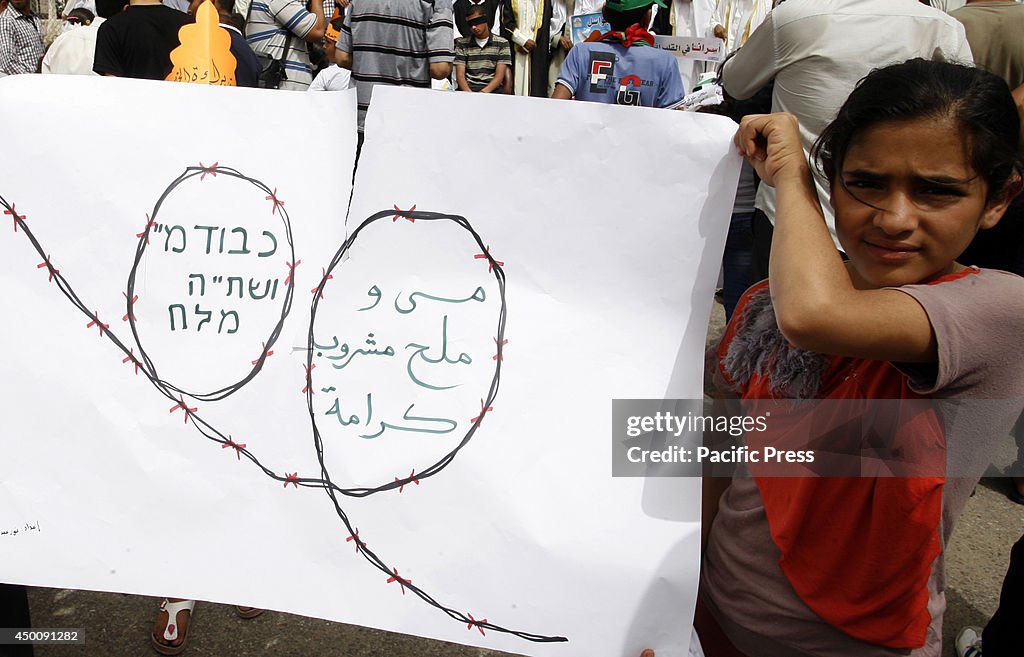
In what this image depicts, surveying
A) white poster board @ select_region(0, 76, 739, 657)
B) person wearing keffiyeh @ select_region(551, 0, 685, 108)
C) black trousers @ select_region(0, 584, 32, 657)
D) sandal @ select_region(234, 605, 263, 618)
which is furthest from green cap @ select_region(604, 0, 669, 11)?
black trousers @ select_region(0, 584, 32, 657)

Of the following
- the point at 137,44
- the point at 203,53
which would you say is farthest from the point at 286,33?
the point at 203,53

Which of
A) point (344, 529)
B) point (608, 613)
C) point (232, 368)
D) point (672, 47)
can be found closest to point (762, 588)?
point (608, 613)

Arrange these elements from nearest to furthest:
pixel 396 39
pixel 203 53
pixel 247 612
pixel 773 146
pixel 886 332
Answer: pixel 886 332
pixel 773 146
pixel 203 53
pixel 247 612
pixel 396 39

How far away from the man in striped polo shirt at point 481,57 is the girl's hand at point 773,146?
4140mm

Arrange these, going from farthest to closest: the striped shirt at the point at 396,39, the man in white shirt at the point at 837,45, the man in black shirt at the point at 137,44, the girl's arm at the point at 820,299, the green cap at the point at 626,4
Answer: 1. the striped shirt at the point at 396,39
2. the green cap at the point at 626,4
3. the man in black shirt at the point at 137,44
4. the man in white shirt at the point at 837,45
5. the girl's arm at the point at 820,299

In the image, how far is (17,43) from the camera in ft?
15.3

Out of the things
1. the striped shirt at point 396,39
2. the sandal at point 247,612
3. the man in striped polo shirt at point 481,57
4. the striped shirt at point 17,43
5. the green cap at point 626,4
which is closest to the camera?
the sandal at point 247,612

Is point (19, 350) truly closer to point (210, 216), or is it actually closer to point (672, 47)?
point (210, 216)

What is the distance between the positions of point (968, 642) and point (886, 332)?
1547 mm

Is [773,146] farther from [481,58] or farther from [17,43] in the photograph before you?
[17,43]

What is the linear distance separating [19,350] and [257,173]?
446mm

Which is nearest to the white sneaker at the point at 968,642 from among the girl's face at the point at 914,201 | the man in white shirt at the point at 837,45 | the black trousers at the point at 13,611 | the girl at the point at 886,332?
the man in white shirt at the point at 837,45

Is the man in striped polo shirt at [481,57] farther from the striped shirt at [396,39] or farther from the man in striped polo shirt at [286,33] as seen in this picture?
the striped shirt at [396,39]

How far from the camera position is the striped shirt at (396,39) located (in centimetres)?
343
